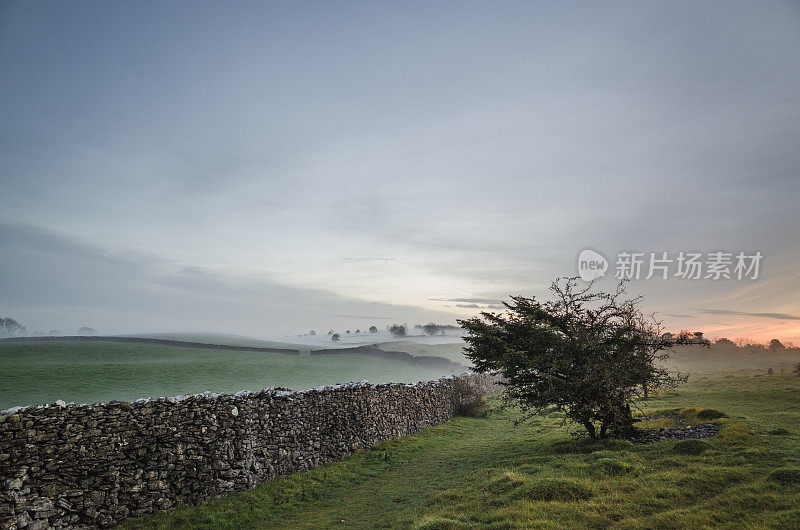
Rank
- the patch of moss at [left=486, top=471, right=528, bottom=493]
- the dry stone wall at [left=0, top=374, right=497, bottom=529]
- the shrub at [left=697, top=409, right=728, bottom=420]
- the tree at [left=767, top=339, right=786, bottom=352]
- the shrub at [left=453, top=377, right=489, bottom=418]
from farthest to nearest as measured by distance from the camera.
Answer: the tree at [left=767, top=339, right=786, bottom=352] < the shrub at [left=453, top=377, right=489, bottom=418] < the shrub at [left=697, top=409, right=728, bottom=420] < the patch of moss at [left=486, top=471, right=528, bottom=493] < the dry stone wall at [left=0, top=374, right=497, bottom=529]

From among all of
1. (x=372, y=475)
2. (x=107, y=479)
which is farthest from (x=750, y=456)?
(x=107, y=479)

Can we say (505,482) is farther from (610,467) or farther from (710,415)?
(710,415)

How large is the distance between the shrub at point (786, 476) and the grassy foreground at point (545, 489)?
19 mm

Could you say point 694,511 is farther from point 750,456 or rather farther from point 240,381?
point 240,381

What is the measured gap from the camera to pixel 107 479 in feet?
33.4

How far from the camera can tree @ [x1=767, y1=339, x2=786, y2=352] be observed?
3469 inches

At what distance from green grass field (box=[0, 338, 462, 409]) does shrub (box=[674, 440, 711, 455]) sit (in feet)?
97.9

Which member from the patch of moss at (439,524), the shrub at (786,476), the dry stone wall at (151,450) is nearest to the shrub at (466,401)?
the dry stone wall at (151,450)

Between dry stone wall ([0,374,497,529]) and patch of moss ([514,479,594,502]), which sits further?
dry stone wall ([0,374,497,529])

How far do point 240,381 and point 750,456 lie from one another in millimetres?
36074

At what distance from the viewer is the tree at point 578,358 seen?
14.1 metres

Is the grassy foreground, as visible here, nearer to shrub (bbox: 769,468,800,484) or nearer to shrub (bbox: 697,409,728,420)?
shrub (bbox: 769,468,800,484)

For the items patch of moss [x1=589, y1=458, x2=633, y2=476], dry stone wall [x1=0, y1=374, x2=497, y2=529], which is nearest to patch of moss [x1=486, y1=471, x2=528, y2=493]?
patch of moss [x1=589, y1=458, x2=633, y2=476]

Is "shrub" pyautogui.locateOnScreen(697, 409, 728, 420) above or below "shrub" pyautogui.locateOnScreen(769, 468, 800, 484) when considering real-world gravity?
below
